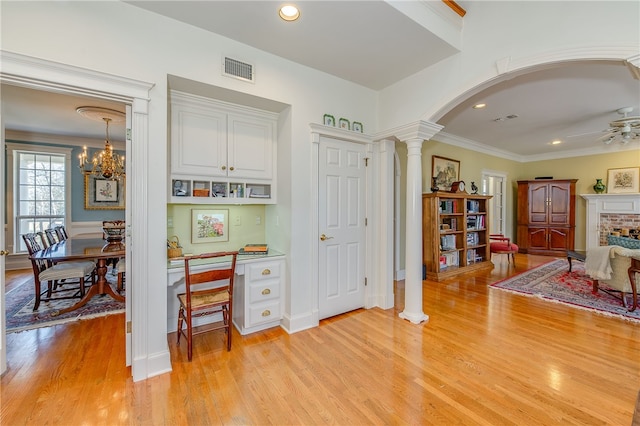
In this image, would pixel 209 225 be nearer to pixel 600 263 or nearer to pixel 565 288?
pixel 600 263

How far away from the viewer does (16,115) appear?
165 inches

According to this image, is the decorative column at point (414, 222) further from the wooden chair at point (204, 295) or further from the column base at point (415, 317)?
the wooden chair at point (204, 295)

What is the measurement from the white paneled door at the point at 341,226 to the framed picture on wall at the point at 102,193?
5206 mm

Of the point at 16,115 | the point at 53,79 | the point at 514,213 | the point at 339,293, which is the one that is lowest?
the point at 339,293

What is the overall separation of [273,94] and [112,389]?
2.69 m

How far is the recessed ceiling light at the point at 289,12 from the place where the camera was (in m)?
2.04

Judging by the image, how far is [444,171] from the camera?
5652mm

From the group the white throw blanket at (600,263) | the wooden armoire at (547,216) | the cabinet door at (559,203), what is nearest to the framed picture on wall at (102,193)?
the white throw blanket at (600,263)

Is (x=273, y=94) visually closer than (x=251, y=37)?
No

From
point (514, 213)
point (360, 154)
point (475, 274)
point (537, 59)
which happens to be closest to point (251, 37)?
point (360, 154)

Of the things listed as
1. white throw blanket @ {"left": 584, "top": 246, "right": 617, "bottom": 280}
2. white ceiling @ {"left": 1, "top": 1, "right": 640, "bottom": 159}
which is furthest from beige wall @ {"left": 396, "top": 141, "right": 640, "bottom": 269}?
white throw blanket @ {"left": 584, "top": 246, "right": 617, "bottom": 280}

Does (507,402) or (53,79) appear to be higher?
(53,79)

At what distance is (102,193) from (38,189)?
3.23 ft

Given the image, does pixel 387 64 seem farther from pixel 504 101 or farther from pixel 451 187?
pixel 451 187
